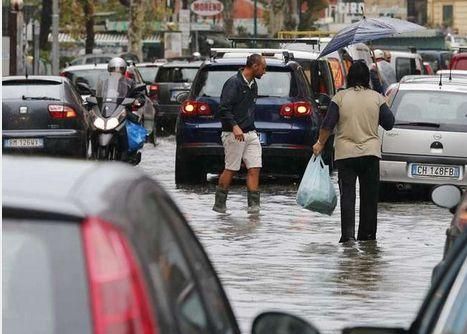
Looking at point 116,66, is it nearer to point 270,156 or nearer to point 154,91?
point 270,156

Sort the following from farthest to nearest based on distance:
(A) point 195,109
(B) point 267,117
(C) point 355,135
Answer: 1. (A) point 195,109
2. (B) point 267,117
3. (C) point 355,135

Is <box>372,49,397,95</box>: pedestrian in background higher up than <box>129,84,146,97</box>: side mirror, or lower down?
higher up

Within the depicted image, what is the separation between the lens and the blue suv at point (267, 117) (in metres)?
22.0

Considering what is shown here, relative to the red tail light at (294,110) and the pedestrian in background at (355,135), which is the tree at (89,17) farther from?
the pedestrian in background at (355,135)

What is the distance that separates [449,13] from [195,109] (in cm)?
10841

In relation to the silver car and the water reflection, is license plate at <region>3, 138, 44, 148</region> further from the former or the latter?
the water reflection

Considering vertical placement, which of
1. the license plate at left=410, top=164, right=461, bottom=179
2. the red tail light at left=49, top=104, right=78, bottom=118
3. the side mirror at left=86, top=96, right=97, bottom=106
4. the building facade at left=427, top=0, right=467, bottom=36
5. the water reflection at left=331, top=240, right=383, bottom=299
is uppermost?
the building facade at left=427, top=0, right=467, bottom=36

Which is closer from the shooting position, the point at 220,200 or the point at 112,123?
the point at 220,200

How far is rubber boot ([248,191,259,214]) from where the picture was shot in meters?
19.1

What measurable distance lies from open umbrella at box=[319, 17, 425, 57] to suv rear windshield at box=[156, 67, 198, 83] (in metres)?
15.0

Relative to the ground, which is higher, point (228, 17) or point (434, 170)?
point (228, 17)

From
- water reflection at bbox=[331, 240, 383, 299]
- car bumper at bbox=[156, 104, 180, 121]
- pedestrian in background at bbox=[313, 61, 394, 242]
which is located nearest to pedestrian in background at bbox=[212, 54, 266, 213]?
pedestrian in background at bbox=[313, 61, 394, 242]

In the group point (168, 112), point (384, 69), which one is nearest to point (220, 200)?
point (384, 69)

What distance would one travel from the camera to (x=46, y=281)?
3.74 m
